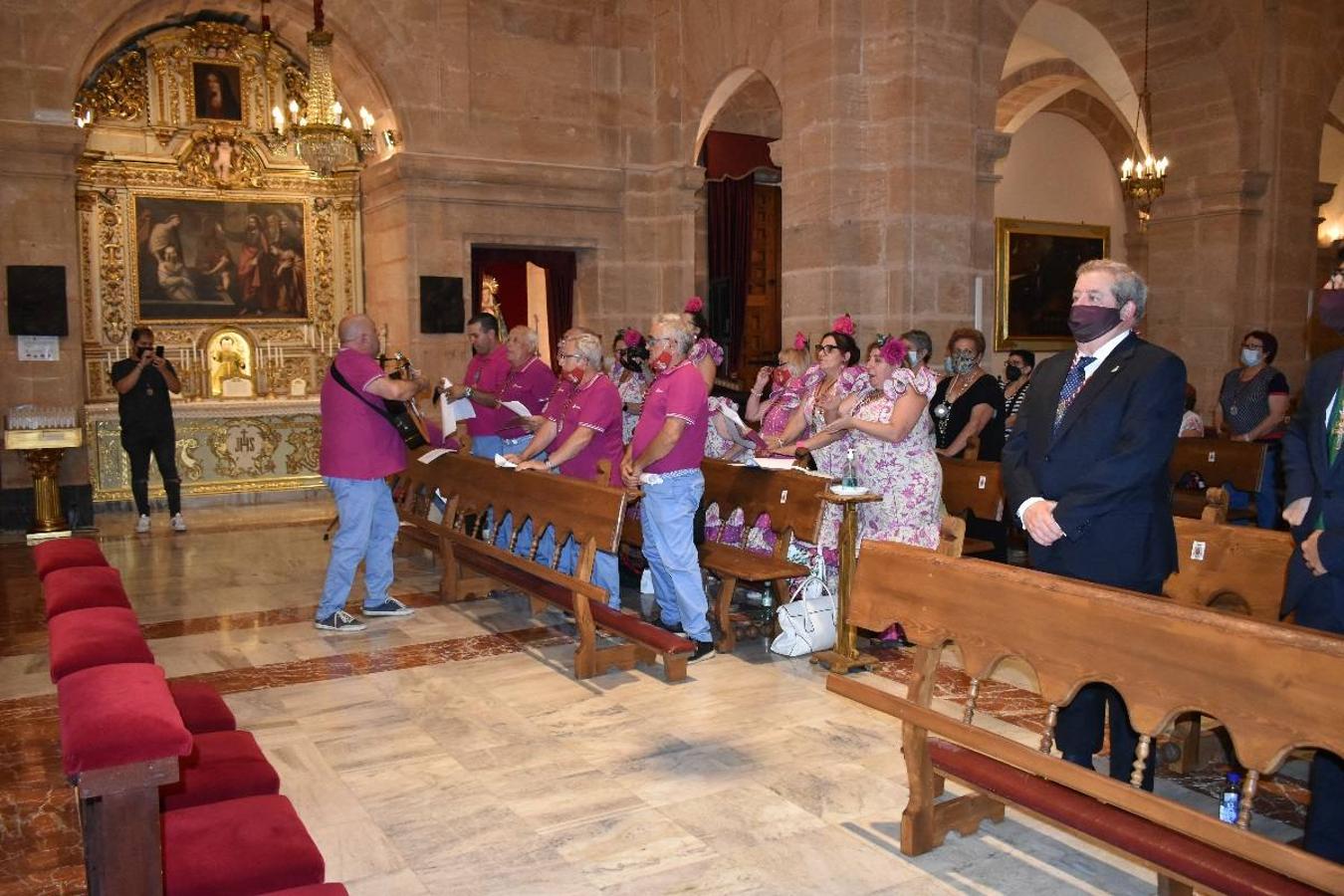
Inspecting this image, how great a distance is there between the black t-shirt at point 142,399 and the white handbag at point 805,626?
6665 mm

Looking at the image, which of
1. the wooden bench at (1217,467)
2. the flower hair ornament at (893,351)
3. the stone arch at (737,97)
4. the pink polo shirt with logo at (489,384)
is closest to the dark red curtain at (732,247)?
the stone arch at (737,97)

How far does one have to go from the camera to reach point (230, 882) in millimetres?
2176

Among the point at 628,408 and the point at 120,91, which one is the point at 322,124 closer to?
the point at 628,408

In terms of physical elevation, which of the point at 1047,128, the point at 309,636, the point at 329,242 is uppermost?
the point at 1047,128

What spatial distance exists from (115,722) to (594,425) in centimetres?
408

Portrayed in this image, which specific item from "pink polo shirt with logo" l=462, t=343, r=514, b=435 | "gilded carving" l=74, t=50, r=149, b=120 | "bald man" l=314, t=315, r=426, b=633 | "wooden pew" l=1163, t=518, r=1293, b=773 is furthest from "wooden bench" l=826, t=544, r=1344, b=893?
"gilded carving" l=74, t=50, r=149, b=120

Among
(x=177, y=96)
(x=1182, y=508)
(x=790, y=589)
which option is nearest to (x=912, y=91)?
(x=1182, y=508)

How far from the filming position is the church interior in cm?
300

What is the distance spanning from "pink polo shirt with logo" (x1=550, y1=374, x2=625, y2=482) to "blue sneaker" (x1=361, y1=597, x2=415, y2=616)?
1.25 m

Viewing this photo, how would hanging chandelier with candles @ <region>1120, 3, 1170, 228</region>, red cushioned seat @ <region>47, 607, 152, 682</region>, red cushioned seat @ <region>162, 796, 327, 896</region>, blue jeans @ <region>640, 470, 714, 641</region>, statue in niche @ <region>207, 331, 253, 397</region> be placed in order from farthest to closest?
statue in niche @ <region>207, 331, 253, 397</region>, hanging chandelier with candles @ <region>1120, 3, 1170, 228</region>, blue jeans @ <region>640, 470, 714, 641</region>, red cushioned seat @ <region>47, 607, 152, 682</region>, red cushioned seat @ <region>162, 796, 327, 896</region>

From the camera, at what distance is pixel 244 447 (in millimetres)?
12016

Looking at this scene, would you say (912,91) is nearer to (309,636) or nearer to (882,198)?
(882,198)

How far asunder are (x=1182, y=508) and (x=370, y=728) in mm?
5233

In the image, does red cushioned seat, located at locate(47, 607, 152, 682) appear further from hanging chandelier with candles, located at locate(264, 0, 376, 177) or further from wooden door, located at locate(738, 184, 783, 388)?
wooden door, located at locate(738, 184, 783, 388)
